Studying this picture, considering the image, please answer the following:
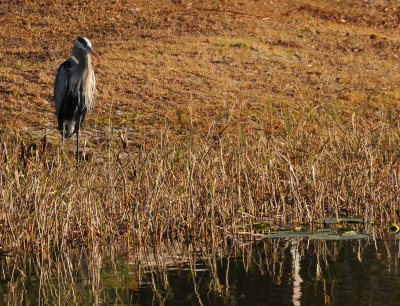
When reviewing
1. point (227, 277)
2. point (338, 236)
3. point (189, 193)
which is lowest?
point (227, 277)

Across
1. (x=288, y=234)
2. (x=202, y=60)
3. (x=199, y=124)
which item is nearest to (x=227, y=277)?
(x=288, y=234)

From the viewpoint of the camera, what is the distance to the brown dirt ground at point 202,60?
12.7 metres

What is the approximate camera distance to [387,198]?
6.62 metres

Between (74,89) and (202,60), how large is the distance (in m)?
6.79

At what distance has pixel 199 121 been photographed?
12641 mm

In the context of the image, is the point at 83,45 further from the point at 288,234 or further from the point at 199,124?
→ the point at 288,234

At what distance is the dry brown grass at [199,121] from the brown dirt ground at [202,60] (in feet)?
0.18

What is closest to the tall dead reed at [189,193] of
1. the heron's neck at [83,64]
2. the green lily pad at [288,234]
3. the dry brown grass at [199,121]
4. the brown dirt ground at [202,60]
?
the dry brown grass at [199,121]

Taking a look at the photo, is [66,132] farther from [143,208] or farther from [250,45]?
[250,45]

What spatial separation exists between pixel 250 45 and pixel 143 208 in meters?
12.8

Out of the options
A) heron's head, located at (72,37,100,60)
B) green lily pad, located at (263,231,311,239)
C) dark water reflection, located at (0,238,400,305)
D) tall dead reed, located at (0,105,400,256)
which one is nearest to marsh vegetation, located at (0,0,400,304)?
tall dead reed, located at (0,105,400,256)

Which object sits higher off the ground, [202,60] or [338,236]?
[202,60]

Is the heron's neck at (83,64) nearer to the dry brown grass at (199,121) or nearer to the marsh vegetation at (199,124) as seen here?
the marsh vegetation at (199,124)

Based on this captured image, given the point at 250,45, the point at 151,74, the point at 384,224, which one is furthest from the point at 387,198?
the point at 250,45
